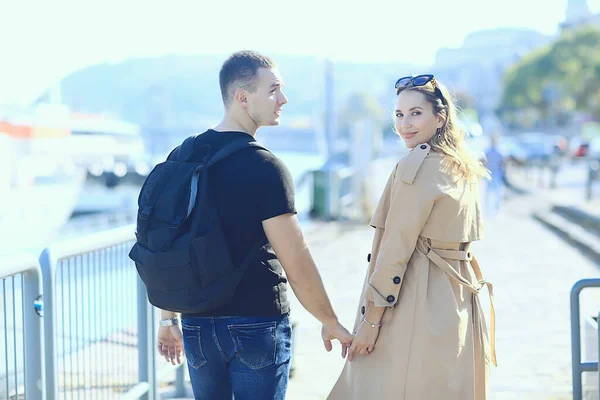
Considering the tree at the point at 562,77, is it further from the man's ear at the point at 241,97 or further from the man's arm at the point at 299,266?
the man's ear at the point at 241,97

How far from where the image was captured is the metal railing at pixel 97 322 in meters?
3.36

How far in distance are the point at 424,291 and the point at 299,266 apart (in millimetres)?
463

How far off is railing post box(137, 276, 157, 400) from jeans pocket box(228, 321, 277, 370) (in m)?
1.66

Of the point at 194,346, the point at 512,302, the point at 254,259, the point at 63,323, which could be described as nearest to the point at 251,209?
the point at 254,259

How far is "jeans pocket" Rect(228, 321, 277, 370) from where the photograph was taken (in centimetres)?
275

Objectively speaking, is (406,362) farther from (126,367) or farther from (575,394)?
(126,367)

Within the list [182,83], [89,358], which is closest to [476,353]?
[89,358]

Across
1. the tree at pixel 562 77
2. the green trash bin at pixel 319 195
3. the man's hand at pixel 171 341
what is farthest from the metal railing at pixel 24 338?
the tree at pixel 562 77

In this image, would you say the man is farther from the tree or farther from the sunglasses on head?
the tree

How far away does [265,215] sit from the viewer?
271 centimetres

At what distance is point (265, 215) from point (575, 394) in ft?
6.96

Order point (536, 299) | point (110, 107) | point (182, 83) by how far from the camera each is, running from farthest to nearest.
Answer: point (182, 83)
point (110, 107)
point (536, 299)

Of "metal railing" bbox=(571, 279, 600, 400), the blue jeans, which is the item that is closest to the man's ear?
the blue jeans

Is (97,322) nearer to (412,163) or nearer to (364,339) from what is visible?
(364,339)
